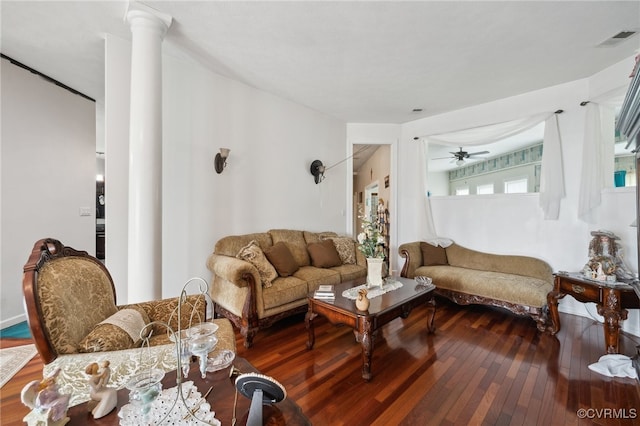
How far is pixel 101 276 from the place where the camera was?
151cm

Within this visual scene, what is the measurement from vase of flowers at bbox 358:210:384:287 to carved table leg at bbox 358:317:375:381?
67cm

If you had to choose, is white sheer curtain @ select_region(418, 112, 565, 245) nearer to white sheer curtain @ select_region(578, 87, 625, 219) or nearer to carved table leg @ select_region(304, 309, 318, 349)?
white sheer curtain @ select_region(578, 87, 625, 219)

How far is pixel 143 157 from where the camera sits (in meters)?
2.10

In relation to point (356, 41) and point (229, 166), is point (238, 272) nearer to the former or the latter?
point (229, 166)

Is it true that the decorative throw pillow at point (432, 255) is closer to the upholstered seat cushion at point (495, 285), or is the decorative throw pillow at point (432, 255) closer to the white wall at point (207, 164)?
the upholstered seat cushion at point (495, 285)

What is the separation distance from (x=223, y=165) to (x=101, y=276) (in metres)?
1.84

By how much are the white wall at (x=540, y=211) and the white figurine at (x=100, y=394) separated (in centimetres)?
426

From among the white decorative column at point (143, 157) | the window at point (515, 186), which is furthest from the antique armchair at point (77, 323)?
the window at point (515, 186)

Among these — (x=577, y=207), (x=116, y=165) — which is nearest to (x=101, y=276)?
(x=116, y=165)

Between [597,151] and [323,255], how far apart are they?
3.30 meters

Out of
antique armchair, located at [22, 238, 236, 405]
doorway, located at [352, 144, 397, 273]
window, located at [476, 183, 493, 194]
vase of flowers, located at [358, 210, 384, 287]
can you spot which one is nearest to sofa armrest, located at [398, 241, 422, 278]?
doorway, located at [352, 144, 397, 273]

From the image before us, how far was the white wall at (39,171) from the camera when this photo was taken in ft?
9.09

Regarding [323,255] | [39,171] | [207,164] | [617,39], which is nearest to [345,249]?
[323,255]

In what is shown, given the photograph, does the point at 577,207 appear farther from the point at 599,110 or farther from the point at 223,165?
the point at 223,165
